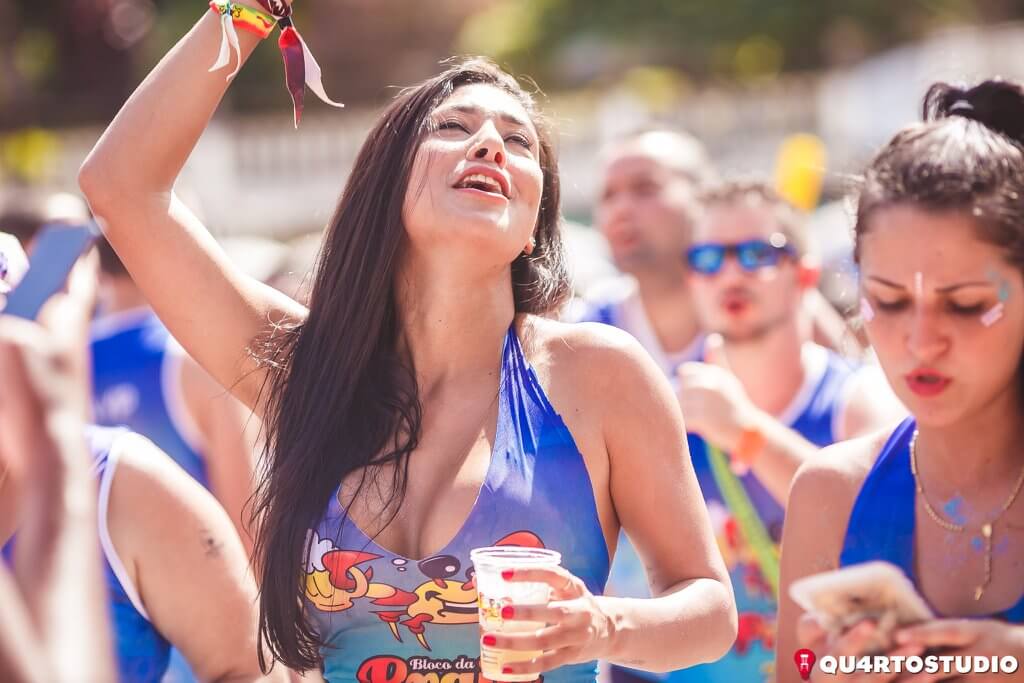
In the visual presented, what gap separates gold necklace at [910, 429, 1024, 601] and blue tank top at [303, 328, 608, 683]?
1.98 ft

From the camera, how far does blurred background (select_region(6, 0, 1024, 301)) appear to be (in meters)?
17.5

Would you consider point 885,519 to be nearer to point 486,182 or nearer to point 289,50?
point 486,182

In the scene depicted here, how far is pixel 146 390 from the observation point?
4.73 metres

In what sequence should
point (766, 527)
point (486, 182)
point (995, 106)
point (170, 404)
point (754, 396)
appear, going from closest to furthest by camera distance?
1. point (995, 106)
2. point (486, 182)
3. point (766, 527)
4. point (754, 396)
5. point (170, 404)

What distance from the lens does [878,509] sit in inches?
93.0

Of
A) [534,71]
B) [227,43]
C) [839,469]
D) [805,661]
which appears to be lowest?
[805,661]

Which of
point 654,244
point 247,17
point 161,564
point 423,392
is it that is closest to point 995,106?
point 423,392

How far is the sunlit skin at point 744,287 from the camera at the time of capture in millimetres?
4371

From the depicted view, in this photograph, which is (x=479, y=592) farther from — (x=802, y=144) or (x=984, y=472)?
(x=802, y=144)

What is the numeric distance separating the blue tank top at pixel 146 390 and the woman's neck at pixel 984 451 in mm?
2947

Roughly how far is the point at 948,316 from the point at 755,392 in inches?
80.1

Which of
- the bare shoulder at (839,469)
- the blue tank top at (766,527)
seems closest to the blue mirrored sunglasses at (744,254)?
the blue tank top at (766,527)

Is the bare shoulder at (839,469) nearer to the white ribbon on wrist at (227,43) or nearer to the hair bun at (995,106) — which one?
the hair bun at (995,106)

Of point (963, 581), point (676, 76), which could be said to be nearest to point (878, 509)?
point (963, 581)
